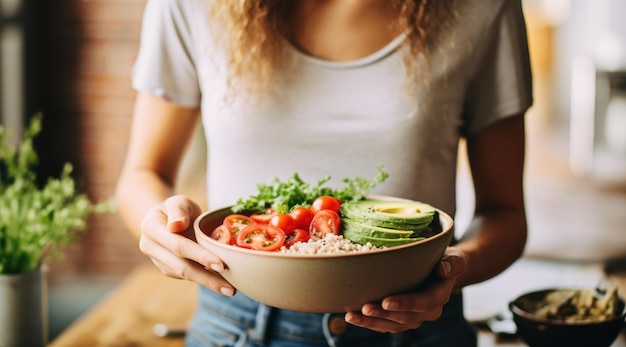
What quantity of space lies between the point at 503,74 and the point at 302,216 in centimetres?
47

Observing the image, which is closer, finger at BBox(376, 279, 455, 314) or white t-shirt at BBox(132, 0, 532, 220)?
finger at BBox(376, 279, 455, 314)

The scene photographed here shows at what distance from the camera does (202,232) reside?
79 centimetres

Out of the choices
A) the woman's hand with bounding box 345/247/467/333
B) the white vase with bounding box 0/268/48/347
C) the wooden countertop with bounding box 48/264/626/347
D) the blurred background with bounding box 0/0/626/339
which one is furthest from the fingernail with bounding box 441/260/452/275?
the blurred background with bounding box 0/0/626/339

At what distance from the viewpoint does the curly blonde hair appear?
107 cm

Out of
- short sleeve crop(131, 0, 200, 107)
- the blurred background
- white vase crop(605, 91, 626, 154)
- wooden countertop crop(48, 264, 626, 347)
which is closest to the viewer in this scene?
short sleeve crop(131, 0, 200, 107)

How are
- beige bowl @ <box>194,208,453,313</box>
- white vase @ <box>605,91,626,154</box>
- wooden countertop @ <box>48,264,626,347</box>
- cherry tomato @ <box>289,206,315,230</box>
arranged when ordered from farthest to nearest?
1. white vase @ <box>605,91,626,154</box>
2. wooden countertop @ <box>48,264,626,347</box>
3. cherry tomato @ <box>289,206,315,230</box>
4. beige bowl @ <box>194,208,453,313</box>

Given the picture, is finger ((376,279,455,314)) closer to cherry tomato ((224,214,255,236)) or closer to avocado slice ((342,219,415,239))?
avocado slice ((342,219,415,239))

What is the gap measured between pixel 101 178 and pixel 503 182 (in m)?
2.39

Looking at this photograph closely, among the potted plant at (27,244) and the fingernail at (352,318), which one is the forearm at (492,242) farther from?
the potted plant at (27,244)

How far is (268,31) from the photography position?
109 centimetres

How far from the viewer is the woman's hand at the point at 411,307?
74 centimetres

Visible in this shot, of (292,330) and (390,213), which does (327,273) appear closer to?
(390,213)

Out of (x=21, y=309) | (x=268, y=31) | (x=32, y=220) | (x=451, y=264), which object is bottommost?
(x=21, y=309)

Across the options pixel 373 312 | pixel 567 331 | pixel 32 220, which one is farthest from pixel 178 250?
pixel 567 331
